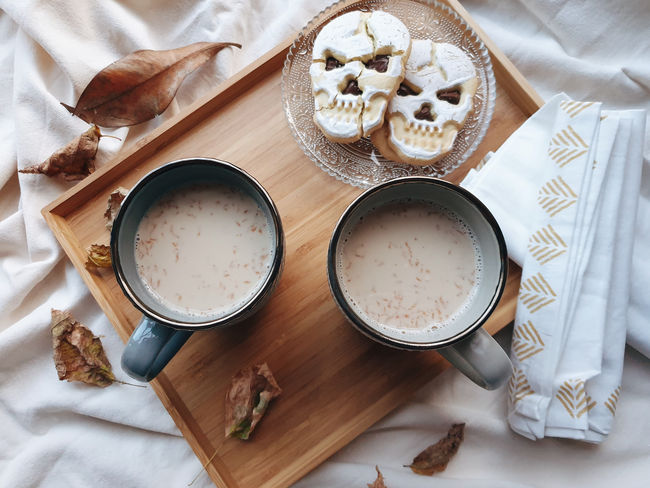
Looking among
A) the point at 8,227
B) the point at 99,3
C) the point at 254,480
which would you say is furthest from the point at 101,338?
the point at 99,3

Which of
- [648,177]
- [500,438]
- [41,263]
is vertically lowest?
[500,438]

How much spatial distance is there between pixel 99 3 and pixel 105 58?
11cm

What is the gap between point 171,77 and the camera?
3.52 feet

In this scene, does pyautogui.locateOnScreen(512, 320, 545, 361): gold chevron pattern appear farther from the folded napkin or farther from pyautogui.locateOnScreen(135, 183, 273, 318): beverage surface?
pyautogui.locateOnScreen(135, 183, 273, 318): beverage surface

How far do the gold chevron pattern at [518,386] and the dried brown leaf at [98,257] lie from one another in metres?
0.76

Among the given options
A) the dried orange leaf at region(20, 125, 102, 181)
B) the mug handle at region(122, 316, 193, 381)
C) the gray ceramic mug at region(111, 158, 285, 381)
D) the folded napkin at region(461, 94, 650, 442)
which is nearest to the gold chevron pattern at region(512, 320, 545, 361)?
the folded napkin at region(461, 94, 650, 442)

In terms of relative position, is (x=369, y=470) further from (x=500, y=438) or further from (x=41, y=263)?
(x=41, y=263)

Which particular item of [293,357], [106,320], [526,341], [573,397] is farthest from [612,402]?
[106,320]

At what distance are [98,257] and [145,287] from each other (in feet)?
0.70

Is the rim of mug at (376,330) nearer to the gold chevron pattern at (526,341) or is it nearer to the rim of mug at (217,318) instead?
the rim of mug at (217,318)

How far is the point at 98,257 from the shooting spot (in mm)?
980

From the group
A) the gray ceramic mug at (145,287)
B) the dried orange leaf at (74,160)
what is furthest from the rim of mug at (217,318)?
the dried orange leaf at (74,160)

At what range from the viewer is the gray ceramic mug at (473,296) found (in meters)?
0.75

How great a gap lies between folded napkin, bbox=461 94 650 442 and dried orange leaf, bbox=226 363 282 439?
442 millimetres
